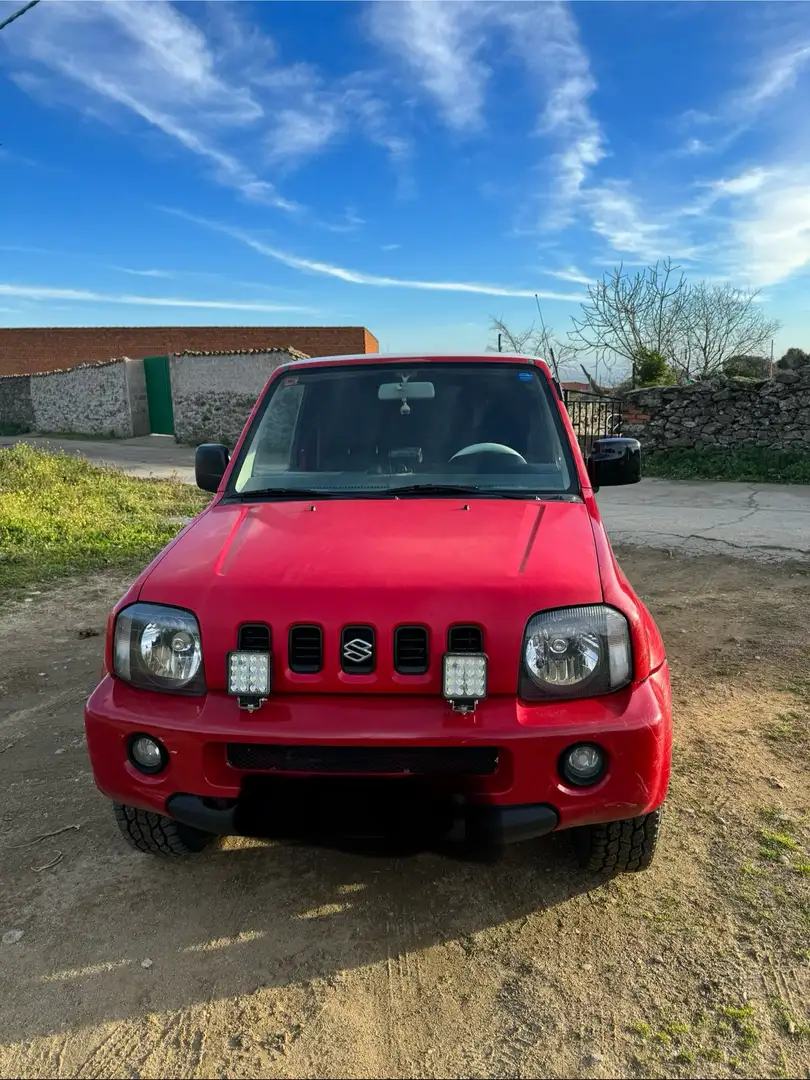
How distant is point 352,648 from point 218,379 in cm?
2107

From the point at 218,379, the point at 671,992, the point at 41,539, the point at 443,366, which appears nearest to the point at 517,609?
the point at 671,992

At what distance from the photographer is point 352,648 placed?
211 cm

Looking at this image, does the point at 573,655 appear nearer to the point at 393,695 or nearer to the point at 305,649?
the point at 393,695

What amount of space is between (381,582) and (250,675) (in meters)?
0.46

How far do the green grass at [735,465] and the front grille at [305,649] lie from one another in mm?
13455

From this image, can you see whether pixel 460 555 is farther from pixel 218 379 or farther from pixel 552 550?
pixel 218 379

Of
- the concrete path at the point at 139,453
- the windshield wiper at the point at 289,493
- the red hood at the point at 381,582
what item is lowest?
the concrete path at the point at 139,453

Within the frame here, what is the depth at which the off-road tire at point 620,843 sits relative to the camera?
2377 millimetres

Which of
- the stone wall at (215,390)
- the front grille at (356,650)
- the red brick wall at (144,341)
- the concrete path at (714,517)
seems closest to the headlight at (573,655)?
the front grille at (356,650)

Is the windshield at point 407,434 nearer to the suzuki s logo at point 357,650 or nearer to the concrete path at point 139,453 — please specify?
the suzuki s logo at point 357,650

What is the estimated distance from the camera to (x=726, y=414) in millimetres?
15438

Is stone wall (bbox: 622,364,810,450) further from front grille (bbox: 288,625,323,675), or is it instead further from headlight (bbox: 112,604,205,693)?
headlight (bbox: 112,604,205,693)

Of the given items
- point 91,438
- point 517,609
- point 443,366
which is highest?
point 443,366

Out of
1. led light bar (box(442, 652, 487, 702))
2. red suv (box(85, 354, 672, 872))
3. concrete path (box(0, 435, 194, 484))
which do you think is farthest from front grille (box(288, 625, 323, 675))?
concrete path (box(0, 435, 194, 484))
